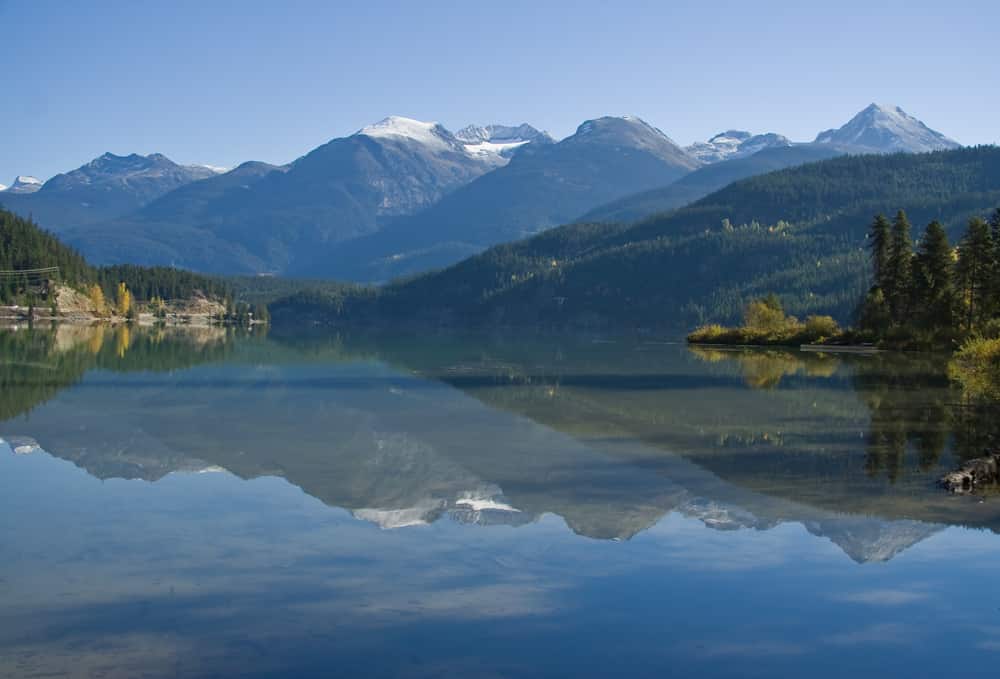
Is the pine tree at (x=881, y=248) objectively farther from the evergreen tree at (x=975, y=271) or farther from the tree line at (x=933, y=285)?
the evergreen tree at (x=975, y=271)

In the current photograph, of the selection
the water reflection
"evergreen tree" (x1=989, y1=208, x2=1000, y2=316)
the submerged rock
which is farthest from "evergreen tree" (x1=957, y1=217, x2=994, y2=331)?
the submerged rock

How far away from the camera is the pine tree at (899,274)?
96.0 m

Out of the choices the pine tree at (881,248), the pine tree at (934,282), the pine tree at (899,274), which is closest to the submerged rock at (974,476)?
the pine tree at (934,282)

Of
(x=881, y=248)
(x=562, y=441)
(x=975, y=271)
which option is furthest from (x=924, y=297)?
(x=562, y=441)

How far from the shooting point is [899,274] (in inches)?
3812

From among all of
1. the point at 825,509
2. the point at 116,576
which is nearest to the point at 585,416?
the point at 825,509

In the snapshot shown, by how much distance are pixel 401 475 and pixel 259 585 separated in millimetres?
10920

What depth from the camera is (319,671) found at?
12.5 metres

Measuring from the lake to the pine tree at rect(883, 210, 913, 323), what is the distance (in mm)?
57396

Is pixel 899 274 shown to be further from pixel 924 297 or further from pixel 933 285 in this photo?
pixel 933 285

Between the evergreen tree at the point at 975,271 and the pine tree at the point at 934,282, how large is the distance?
2.05 metres

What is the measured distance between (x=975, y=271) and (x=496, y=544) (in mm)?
77136

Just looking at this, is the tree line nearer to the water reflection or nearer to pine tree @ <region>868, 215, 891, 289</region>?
pine tree @ <region>868, 215, 891, 289</region>

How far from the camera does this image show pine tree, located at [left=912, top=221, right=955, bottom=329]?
89750 mm
